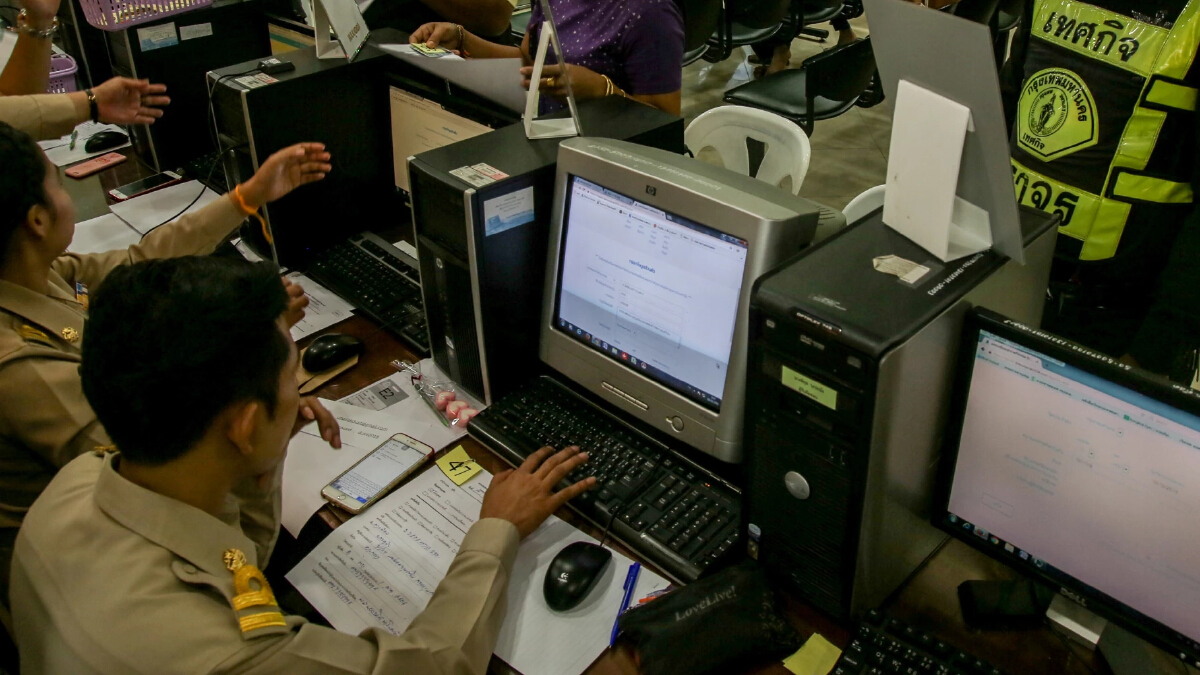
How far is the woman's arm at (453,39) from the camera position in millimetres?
2057

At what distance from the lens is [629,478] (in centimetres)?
125

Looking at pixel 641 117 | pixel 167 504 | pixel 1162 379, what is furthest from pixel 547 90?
pixel 1162 379

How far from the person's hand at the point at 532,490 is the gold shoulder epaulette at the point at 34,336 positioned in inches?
26.9

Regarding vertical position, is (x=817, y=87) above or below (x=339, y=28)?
below

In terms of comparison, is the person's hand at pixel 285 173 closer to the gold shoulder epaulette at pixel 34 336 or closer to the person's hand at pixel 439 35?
the person's hand at pixel 439 35

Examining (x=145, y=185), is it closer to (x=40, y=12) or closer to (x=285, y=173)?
(x=40, y=12)

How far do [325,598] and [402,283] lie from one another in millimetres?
781

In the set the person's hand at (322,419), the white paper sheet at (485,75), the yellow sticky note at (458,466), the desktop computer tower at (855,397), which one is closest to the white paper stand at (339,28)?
the white paper sheet at (485,75)

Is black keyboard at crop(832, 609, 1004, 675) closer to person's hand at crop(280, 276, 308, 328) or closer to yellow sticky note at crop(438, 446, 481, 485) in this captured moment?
yellow sticky note at crop(438, 446, 481, 485)

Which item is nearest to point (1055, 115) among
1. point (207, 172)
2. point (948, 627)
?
point (948, 627)

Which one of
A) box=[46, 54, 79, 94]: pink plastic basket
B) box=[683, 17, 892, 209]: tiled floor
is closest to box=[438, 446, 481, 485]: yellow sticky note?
box=[46, 54, 79, 94]: pink plastic basket

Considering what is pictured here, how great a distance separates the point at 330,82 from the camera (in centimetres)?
182

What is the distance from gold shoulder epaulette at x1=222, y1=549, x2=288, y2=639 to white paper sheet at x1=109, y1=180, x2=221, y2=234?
4.38 ft

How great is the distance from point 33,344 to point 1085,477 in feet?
4.47
